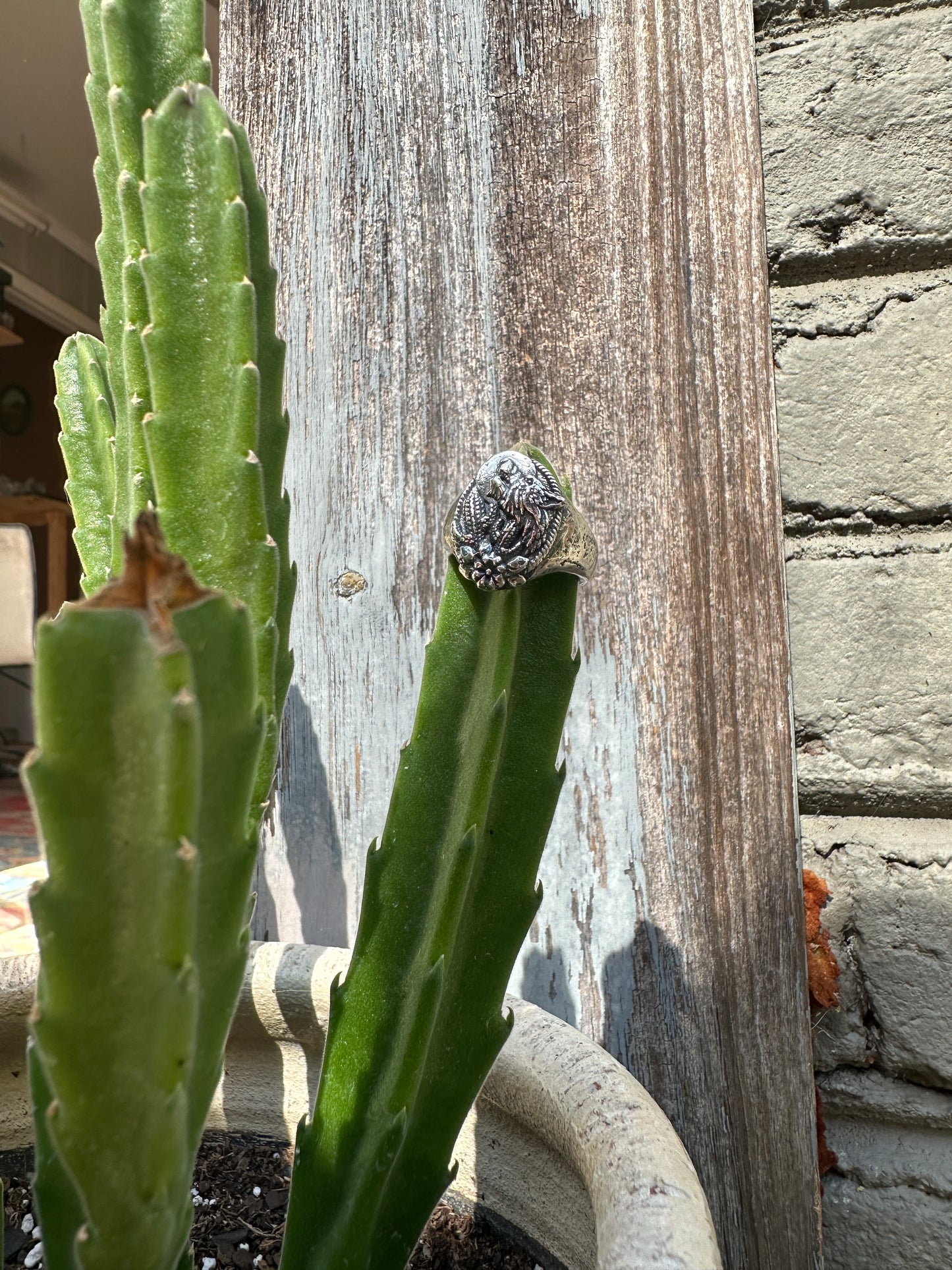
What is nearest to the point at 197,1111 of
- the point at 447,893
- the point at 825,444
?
the point at 447,893

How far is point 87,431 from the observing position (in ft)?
2.23

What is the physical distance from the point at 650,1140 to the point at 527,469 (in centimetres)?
30

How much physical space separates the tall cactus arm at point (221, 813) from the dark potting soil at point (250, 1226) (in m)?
0.26

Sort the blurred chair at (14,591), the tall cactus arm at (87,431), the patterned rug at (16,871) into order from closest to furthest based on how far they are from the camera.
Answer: the tall cactus arm at (87,431) < the patterned rug at (16,871) < the blurred chair at (14,591)

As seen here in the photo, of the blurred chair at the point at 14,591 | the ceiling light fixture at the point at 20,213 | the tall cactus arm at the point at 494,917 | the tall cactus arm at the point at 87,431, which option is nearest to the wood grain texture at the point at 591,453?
the tall cactus arm at the point at 87,431

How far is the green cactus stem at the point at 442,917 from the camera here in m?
0.41

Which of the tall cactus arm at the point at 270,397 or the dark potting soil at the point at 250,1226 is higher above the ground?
the tall cactus arm at the point at 270,397

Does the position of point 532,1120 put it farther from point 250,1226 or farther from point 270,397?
point 270,397

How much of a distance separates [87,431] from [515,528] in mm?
428

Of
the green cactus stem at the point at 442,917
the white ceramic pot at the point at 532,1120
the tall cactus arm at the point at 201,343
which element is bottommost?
the white ceramic pot at the point at 532,1120

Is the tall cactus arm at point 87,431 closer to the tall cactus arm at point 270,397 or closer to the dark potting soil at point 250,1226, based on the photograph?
the tall cactus arm at point 270,397

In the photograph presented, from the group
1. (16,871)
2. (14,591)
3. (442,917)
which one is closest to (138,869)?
(442,917)

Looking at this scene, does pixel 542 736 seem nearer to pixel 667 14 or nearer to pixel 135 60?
pixel 135 60

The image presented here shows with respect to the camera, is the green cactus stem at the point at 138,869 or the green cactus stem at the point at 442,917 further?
the green cactus stem at the point at 442,917
